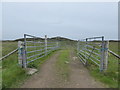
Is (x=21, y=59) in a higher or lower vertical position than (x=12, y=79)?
higher

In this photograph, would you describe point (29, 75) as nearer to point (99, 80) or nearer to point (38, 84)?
point (38, 84)

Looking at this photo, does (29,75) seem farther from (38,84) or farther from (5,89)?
(5,89)

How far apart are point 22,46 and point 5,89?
6.33ft

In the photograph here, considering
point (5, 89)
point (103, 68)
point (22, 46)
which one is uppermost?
point (22, 46)

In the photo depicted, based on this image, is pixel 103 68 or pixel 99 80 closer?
pixel 99 80

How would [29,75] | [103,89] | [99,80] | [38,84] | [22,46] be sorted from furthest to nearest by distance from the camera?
[22,46] < [29,75] < [99,80] < [38,84] < [103,89]

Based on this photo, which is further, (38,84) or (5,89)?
(38,84)

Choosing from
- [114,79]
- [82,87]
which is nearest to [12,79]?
[82,87]

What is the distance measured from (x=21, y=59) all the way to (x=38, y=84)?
1665 millimetres

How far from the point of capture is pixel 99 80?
3947 mm

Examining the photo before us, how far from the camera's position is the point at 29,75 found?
4410 millimetres

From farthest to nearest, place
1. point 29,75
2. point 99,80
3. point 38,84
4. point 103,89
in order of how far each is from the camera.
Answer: point 29,75 < point 99,80 < point 38,84 < point 103,89

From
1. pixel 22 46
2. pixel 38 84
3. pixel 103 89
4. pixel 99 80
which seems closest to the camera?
pixel 103 89

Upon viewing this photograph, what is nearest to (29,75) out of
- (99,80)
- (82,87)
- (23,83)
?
(23,83)
